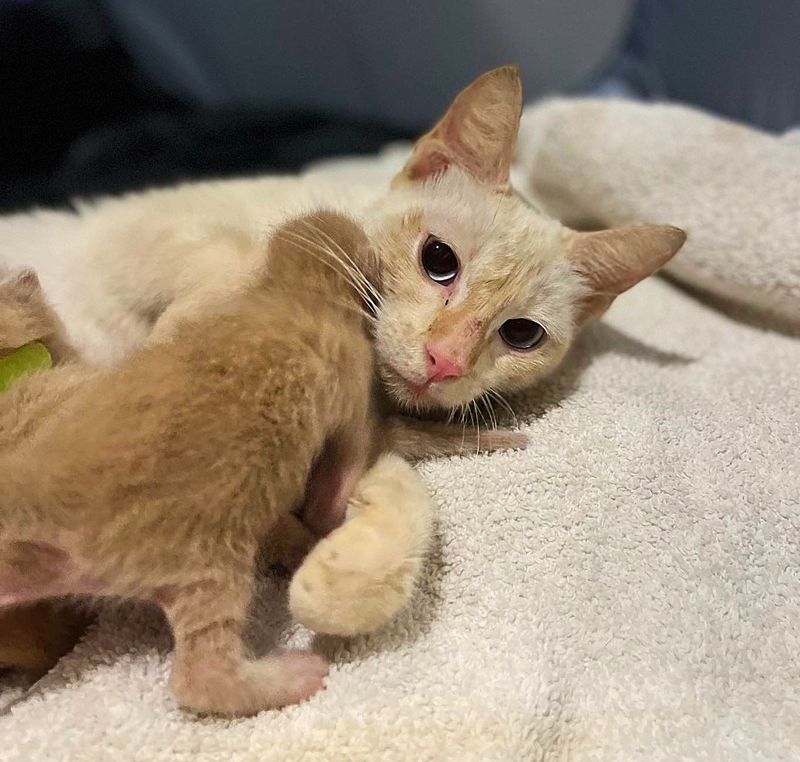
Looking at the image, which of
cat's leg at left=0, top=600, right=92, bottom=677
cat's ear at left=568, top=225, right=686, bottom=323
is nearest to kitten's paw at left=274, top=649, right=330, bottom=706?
cat's leg at left=0, top=600, right=92, bottom=677

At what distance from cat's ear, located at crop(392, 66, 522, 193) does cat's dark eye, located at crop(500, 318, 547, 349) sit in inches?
7.6

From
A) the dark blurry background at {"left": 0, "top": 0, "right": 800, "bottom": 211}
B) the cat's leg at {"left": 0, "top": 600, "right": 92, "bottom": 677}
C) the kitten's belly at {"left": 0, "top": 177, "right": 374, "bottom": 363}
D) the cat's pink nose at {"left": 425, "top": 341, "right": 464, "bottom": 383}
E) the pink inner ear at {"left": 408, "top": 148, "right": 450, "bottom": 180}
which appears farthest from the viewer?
the dark blurry background at {"left": 0, "top": 0, "right": 800, "bottom": 211}

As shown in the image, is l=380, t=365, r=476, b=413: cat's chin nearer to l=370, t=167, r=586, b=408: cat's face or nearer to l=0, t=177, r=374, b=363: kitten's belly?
l=370, t=167, r=586, b=408: cat's face

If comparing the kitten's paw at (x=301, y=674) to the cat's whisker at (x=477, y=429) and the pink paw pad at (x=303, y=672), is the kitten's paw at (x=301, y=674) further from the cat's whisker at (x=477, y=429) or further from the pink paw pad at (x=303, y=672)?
the cat's whisker at (x=477, y=429)

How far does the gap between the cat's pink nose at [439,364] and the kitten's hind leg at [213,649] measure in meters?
0.31

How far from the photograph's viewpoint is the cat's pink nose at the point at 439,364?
842mm

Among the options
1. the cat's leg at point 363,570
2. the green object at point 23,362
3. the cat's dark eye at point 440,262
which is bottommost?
the cat's leg at point 363,570

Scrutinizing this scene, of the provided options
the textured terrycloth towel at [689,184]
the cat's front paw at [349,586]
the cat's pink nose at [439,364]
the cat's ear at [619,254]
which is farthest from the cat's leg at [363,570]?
the textured terrycloth towel at [689,184]

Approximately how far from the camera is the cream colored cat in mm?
874

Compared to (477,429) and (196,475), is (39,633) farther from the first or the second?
(477,429)

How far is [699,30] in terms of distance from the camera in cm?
199

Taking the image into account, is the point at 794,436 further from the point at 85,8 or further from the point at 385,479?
the point at 85,8

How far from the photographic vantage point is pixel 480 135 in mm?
1024

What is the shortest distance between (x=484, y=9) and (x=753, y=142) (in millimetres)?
812
